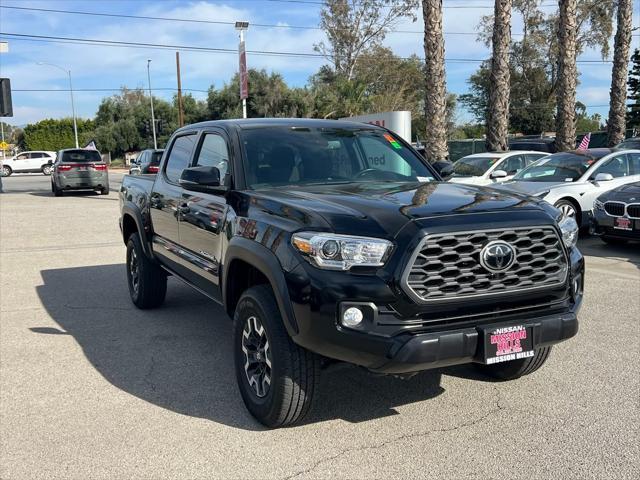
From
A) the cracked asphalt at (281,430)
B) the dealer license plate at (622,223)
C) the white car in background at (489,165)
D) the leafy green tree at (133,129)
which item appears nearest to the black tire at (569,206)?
the dealer license plate at (622,223)

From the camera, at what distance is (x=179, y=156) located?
19.3 ft

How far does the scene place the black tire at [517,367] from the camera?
4363mm

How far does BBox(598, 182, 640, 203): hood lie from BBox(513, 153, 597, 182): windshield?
1512 millimetres

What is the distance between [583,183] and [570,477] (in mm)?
9080

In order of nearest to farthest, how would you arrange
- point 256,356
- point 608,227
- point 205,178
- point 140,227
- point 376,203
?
point 376,203, point 256,356, point 205,178, point 140,227, point 608,227

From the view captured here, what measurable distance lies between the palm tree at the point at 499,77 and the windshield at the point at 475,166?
12.7 ft

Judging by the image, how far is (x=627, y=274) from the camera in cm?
816

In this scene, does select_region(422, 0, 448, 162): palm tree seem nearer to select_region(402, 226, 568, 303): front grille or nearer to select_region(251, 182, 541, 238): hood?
select_region(251, 182, 541, 238): hood

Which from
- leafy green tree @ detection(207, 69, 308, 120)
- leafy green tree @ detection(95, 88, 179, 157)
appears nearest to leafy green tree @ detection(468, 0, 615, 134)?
leafy green tree @ detection(207, 69, 308, 120)

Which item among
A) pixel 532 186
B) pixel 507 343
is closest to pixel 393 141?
pixel 507 343

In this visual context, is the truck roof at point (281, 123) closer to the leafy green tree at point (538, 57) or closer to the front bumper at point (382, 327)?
the front bumper at point (382, 327)

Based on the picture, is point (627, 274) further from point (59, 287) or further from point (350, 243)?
point (59, 287)

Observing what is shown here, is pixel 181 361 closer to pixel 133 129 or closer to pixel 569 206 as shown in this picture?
pixel 569 206

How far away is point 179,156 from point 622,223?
272 inches
